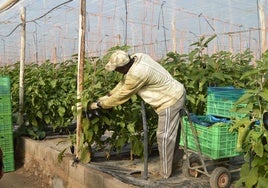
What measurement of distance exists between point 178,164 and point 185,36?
791cm

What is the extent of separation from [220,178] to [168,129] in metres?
0.76

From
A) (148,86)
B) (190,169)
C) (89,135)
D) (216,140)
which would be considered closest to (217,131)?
(216,140)

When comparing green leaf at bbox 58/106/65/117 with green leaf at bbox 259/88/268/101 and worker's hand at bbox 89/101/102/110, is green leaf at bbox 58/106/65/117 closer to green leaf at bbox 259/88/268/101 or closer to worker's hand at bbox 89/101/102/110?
worker's hand at bbox 89/101/102/110

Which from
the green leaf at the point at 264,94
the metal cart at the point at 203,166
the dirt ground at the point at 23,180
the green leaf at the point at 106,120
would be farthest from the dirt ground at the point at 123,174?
the green leaf at the point at 264,94

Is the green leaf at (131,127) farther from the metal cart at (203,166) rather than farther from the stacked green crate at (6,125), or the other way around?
the stacked green crate at (6,125)

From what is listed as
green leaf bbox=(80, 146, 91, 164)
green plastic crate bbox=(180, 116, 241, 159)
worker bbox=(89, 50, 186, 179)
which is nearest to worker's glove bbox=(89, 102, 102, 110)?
worker bbox=(89, 50, 186, 179)

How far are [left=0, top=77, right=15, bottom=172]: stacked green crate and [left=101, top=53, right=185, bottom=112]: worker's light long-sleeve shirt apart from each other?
2540mm

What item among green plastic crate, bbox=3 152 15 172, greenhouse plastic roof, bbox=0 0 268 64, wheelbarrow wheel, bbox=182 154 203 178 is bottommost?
green plastic crate, bbox=3 152 15 172

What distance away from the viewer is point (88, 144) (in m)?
5.06

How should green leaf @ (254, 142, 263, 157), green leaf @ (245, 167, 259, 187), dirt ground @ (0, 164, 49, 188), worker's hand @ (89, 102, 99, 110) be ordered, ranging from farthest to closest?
dirt ground @ (0, 164, 49, 188) → worker's hand @ (89, 102, 99, 110) → green leaf @ (245, 167, 259, 187) → green leaf @ (254, 142, 263, 157)

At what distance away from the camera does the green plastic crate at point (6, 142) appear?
6234mm

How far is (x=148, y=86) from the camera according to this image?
4.24 m

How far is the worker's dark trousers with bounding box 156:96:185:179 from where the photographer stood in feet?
13.9

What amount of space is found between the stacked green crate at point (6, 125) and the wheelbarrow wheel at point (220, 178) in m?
3.60
